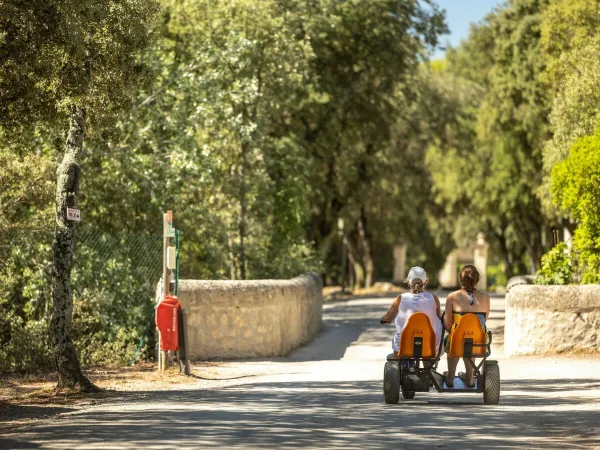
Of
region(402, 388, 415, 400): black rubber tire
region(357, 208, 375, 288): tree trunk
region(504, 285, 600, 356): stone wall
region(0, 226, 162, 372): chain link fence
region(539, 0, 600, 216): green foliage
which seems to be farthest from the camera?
region(357, 208, 375, 288): tree trunk

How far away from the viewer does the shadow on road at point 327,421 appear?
1119 cm

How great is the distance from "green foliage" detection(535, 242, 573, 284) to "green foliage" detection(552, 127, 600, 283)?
312 mm

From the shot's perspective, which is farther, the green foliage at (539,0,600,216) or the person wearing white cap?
the green foliage at (539,0,600,216)

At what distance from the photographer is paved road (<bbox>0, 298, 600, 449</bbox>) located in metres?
11.2

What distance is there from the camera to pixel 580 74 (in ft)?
96.2

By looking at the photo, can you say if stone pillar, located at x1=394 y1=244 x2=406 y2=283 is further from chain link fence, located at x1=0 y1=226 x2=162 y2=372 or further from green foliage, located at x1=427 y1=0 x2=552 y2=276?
chain link fence, located at x1=0 y1=226 x2=162 y2=372

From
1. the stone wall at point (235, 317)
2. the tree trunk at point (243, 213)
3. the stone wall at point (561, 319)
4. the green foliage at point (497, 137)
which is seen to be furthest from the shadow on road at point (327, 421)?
the green foliage at point (497, 137)

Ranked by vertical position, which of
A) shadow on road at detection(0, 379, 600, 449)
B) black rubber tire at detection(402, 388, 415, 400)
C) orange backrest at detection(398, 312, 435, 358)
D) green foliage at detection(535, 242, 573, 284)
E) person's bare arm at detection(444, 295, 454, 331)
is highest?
green foliage at detection(535, 242, 573, 284)

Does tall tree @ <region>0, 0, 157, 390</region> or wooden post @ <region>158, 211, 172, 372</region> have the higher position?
tall tree @ <region>0, 0, 157, 390</region>

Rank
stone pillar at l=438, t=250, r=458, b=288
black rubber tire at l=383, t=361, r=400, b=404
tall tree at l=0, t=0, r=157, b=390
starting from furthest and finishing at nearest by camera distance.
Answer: stone pillar at l=438, t=250, r=458, b=288 < tall tree at l=0, t=0, r=157, b=390 < black rubber tire at l=383, t=361, r=400, b=404

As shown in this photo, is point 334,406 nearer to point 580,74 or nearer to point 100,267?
point 100,267

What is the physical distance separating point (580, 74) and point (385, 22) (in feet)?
53.0

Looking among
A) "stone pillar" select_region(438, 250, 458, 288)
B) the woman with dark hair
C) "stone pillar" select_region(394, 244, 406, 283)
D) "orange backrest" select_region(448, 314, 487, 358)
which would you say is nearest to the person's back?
the woman with dark hair

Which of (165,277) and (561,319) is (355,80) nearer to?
(561,319)
